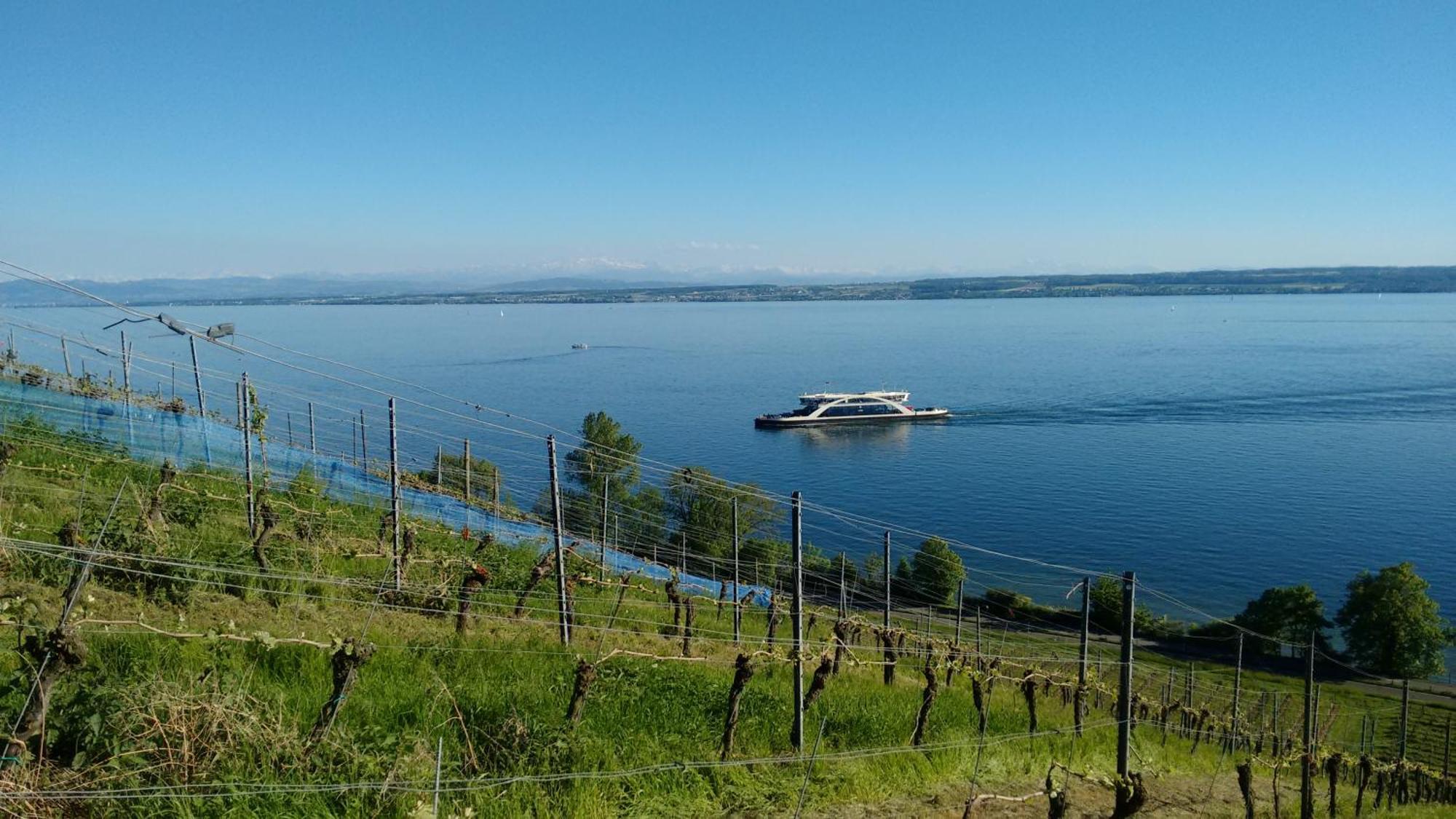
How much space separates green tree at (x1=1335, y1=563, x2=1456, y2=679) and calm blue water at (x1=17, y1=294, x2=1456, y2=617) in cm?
505

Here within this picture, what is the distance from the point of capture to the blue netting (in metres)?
13.1

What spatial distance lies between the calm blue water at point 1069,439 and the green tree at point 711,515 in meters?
5.36

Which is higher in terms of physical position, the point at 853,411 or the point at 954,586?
the point at 853,411

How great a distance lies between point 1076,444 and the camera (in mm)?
52812

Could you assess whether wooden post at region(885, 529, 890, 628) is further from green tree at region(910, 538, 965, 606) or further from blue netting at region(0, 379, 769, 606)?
green tree at region(910, 538, 965, 606)

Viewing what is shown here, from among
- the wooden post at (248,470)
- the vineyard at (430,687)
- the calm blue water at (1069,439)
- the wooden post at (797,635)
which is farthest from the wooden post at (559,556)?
the calm blue water at (1069,439)

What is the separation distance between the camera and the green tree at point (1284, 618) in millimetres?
26750

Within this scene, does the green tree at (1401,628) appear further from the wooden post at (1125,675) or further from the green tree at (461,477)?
the green tree at (461,477)

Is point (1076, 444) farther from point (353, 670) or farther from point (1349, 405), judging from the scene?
point (353, 670)

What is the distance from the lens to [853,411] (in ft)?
212

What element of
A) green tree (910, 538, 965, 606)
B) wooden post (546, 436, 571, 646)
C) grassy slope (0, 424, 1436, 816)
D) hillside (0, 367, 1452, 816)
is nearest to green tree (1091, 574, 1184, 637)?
green tree (910, 538, 965, 606)

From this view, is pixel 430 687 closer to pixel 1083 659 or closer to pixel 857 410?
pixel 1083 659

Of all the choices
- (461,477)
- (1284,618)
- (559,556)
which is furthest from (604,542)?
(1284,618)

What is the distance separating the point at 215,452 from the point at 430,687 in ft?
30.7
